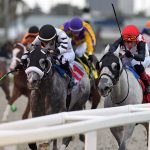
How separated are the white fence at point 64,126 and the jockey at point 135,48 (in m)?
2.29

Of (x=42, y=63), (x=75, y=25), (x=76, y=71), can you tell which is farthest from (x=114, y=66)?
(x=75, y=25)

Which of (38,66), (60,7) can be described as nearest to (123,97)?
(38,66)

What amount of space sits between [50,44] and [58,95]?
706 mm

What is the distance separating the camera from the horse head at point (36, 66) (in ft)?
23.4

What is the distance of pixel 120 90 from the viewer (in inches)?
297

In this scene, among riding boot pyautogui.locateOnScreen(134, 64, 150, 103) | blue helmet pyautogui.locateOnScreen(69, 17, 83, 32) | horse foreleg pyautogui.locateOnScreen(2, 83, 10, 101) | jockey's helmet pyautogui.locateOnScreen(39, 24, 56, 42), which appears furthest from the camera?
horse foreleg pyautogui.locateOnScreen(2, 83, 10, 101)

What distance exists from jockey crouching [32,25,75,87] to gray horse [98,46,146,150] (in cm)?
78

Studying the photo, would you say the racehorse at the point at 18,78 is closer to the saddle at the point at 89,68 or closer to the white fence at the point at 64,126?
the saddle at the point at 89,68

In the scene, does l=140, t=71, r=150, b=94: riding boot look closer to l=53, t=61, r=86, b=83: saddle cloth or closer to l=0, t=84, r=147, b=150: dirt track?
l=53, t=61, r=86, b=83: saddle cloth

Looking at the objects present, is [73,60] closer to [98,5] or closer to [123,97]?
[123,97]

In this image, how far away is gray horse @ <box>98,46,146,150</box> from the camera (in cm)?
695

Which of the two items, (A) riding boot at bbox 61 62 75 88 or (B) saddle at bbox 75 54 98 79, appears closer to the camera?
(A) riding boot at bbox 61 62 75 88

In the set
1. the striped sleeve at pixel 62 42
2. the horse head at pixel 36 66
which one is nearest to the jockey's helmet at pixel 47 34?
the striped sleeve at pixel 62 42

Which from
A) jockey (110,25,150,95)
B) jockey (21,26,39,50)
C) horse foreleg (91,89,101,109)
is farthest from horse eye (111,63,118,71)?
jockey (21,26,39,50)
